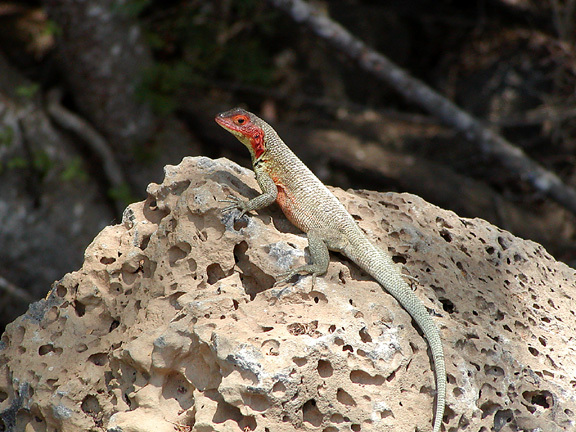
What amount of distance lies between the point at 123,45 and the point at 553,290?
532 centimetres

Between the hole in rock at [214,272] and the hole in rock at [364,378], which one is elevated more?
the hole in rock at [214,272]

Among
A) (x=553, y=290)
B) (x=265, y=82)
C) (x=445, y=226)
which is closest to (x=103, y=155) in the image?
(x=265, y=82)

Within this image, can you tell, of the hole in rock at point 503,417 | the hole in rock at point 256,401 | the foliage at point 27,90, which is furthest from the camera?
the foliage at point 27,90

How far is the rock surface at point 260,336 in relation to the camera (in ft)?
8.45

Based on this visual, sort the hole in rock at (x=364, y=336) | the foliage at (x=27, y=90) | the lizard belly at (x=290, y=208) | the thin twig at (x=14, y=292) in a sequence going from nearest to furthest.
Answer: the hole in rock at (x=364, y=336), the lizard belly at (x=290, y=208), the thin twig at (x=14, y=292), the foliage at (x=27, y=90)

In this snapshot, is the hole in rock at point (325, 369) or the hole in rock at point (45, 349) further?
the hole in rock at point (45, 349)

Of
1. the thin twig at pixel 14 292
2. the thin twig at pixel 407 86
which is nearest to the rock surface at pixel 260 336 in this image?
the thin twig at pixel 14 292

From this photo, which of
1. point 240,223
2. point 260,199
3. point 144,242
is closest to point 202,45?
point 260,199

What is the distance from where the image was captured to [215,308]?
2.75 meters

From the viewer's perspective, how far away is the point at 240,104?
323 inches

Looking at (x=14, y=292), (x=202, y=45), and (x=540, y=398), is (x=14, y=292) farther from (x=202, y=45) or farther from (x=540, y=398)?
(x=540, y=398)

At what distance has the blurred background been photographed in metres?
Result: 6.51

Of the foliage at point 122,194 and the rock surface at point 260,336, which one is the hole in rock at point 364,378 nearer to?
the rock surface at point 260,336

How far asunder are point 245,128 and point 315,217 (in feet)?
2.92
